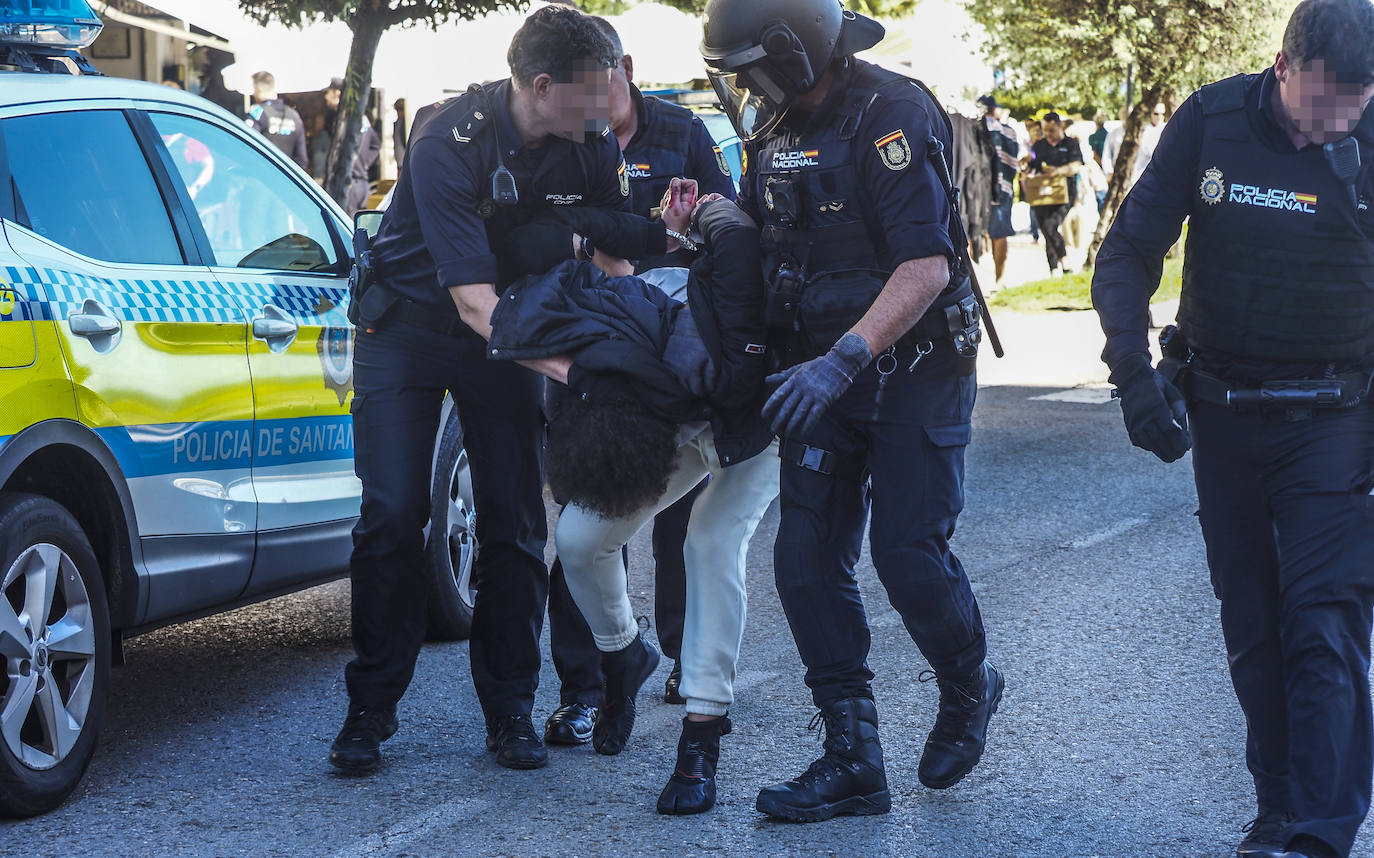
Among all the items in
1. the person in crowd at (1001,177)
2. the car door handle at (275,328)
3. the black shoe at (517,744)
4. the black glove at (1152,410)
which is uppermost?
the black glove at (1152,410)

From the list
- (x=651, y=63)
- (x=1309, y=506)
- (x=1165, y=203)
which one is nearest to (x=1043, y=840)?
(x=1309, y=506)

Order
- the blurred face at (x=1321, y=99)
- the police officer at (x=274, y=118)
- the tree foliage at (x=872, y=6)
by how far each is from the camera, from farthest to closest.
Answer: the tree foliage at (x=872, y=6), the police officer at (x=274, y=118), the blurred face at (x=1321, y=99)

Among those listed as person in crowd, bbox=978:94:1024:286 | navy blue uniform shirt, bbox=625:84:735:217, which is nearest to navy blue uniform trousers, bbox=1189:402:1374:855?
navy blue uniform shirt, bbox=625:84:735:217

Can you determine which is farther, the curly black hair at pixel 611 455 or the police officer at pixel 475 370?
the police officer at pixel 475 370

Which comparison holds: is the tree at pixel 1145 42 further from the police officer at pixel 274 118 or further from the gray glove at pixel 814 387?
the gray glove at pixel 814 387

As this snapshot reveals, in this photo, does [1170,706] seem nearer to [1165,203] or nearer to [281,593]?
[1165,203]

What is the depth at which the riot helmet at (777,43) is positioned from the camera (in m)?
3.71

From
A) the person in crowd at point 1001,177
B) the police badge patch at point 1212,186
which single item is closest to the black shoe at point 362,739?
the police badge patch at point 1212,186

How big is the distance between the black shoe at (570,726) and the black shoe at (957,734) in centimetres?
98

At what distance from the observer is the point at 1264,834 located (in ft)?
11.7

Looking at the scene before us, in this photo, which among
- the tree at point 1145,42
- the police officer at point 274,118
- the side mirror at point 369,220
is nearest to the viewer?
the side mirror at point 369,220

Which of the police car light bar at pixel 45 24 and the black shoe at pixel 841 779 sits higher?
the police car light bar at pixel 45 24

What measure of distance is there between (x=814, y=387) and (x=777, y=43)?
2.53 feet

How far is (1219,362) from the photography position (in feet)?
11.9
